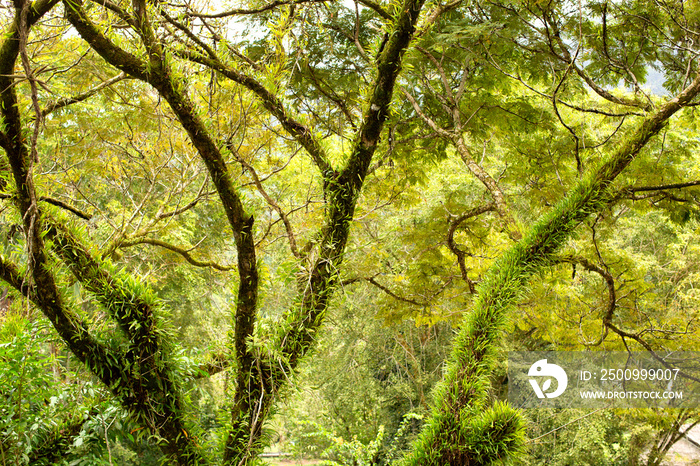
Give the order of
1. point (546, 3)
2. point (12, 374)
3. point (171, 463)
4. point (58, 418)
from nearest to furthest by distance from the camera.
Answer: point (171, 463) → point (12, 374) → point (58, 418) → point (546, 3)

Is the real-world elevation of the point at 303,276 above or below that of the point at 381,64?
below

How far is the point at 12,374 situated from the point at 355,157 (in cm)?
178

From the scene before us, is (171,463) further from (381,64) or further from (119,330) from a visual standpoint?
(381,64)

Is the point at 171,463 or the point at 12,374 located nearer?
the point at 171,463

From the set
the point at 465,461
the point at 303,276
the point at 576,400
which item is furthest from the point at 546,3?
the point at 576,400

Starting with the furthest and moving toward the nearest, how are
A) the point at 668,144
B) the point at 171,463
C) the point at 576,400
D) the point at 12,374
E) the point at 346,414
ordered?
the point at 346,414 < the point at 576,400 < the point at 668,144 < the point at 12,374 < the point at 171,463

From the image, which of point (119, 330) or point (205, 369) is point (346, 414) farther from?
point (119, 330)

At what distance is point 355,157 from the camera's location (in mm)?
1694

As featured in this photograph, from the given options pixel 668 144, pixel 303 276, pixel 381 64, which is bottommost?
pixel 303 276

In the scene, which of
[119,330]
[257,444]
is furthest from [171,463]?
[119,330]

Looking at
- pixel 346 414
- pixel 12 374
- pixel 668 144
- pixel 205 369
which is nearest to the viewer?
pixel 12 374

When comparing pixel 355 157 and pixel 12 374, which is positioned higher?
pixel 355 157

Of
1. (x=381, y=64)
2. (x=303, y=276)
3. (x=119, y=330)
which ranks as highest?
(x=381, y=64)

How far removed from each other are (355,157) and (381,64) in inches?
13.9
